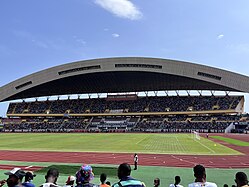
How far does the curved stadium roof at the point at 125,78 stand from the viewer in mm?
58250

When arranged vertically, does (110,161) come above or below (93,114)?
below

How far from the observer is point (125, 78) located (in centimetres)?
6744

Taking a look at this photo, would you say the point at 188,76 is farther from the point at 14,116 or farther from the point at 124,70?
the point at 14,116

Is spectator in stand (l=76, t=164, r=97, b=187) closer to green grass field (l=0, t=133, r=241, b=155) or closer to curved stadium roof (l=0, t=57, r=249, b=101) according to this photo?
green grass field (l=0, t=133, r=241, b=155)

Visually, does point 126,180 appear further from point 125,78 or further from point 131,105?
point 131,105

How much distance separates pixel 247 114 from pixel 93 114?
41.2 m

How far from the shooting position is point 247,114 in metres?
63.8

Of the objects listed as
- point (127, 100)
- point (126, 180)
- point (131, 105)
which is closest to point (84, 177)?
point (126, 180)

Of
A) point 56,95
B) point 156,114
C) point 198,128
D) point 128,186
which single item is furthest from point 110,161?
point 56,95

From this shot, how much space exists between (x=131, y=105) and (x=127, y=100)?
9.84 ft

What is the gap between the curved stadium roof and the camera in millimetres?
58250

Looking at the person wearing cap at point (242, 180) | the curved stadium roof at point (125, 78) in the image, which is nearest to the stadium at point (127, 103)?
the curved stadium roof at point (125, 78)

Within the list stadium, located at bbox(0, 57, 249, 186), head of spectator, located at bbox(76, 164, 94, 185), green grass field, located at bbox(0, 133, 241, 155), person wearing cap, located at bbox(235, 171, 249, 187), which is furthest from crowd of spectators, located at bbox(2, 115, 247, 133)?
head of spectator, located at bbox(76, 164, 94, 185)

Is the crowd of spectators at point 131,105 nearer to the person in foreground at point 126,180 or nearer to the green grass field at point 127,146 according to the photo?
the green grass field at point 127,146
